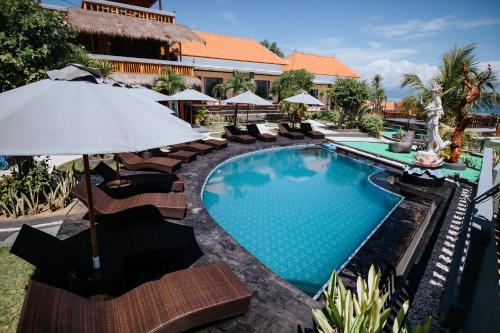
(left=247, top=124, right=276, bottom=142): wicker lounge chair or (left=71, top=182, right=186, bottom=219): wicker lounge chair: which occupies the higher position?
(left=247, top=124, right=276, bottom=142): wicker lounge chair

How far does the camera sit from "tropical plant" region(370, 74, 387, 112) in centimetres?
2661

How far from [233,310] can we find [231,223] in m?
3.85

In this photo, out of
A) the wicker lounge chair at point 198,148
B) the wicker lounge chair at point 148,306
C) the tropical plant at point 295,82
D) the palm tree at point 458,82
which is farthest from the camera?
the tropical plant at point 295,82

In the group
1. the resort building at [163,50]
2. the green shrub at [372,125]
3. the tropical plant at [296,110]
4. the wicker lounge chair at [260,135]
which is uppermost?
the resort building at [163,50]

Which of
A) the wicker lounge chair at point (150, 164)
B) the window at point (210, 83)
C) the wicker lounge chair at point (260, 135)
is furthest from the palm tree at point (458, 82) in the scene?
the window at point (210, 83)

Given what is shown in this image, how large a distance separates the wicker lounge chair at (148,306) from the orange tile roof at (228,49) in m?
26.3

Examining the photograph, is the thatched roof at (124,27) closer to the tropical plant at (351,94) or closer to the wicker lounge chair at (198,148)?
the wicker lounge chair at (198,148)

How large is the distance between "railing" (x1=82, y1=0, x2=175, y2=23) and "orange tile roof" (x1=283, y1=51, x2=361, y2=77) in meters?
17.5

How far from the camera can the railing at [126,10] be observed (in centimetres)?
1747

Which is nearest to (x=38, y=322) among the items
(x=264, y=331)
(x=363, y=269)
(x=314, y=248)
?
(x=264, y=331)

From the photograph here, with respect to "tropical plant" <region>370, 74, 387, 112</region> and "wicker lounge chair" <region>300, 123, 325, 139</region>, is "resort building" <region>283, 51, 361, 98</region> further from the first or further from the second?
"wicker lounge chair" <region>300, 123, 325, 139</region>

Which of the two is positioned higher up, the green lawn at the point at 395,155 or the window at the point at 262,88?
the window at the point at 262,88

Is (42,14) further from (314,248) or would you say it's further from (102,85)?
(314,248)

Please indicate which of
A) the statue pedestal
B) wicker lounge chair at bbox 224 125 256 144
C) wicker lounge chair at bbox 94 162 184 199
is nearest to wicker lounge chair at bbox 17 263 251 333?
wicker lounge chair at bbox 94 162 184 199
